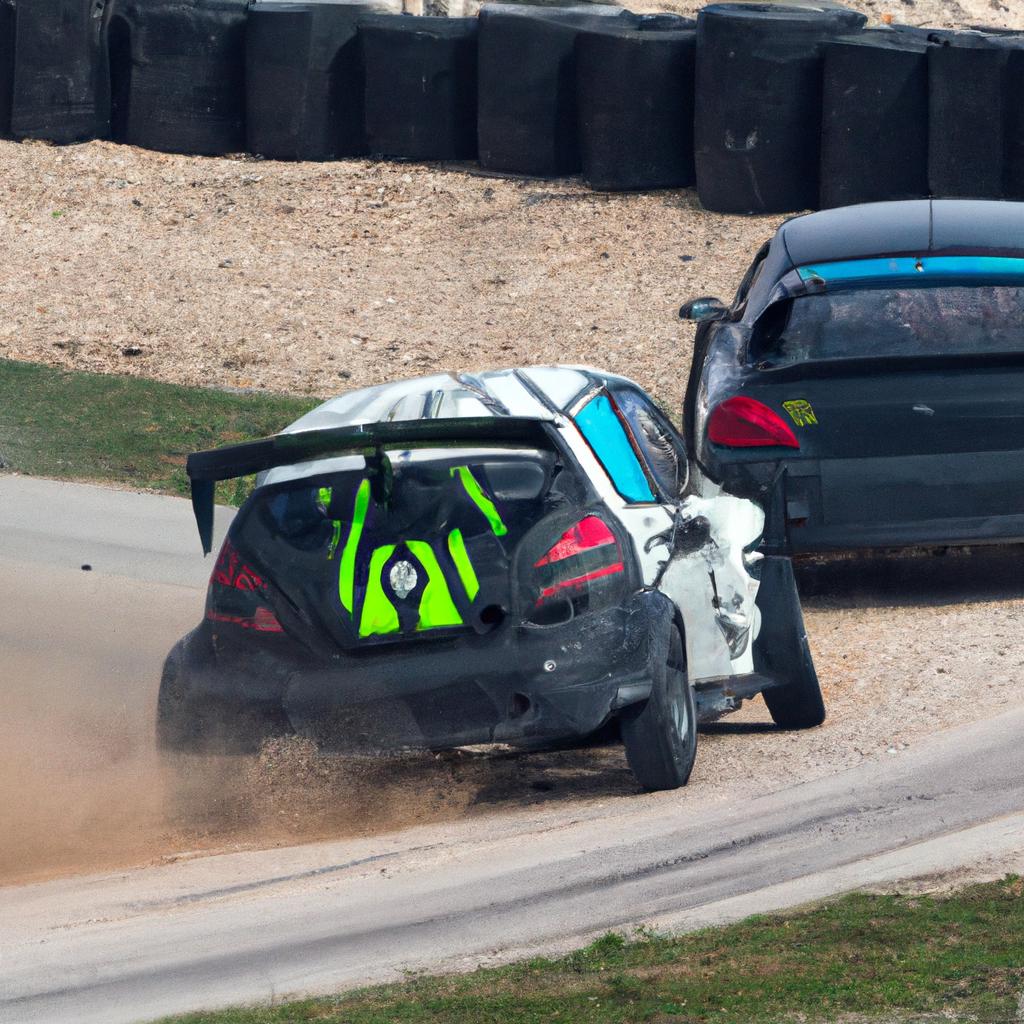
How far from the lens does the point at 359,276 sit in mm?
16438

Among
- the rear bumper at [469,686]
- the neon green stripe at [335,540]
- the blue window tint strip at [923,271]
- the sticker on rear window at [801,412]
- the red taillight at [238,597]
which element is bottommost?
the rear bumper at [469,686]

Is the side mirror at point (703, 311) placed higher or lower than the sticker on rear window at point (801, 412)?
higher

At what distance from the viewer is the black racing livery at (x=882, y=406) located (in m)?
8.15

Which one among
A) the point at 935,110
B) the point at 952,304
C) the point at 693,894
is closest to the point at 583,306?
the point at 935,110

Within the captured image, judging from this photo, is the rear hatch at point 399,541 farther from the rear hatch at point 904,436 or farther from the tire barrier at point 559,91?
the tire barrier at point 559,91

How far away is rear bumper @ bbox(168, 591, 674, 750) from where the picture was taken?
Result: 19.4 ft

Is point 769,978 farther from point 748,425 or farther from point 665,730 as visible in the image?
point 748,425

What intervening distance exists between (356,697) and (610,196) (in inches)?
457

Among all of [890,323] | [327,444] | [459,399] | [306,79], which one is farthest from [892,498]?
[306,79]

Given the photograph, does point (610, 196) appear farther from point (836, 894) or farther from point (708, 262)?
point (836, 894)

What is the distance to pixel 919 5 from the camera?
2445cm

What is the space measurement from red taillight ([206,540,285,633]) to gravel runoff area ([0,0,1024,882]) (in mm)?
3606

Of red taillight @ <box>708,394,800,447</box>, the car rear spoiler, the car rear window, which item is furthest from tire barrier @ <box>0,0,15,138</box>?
the car rear spoiler

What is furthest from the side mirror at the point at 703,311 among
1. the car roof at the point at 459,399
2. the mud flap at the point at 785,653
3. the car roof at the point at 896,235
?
the mud flap at the point at 785,653
